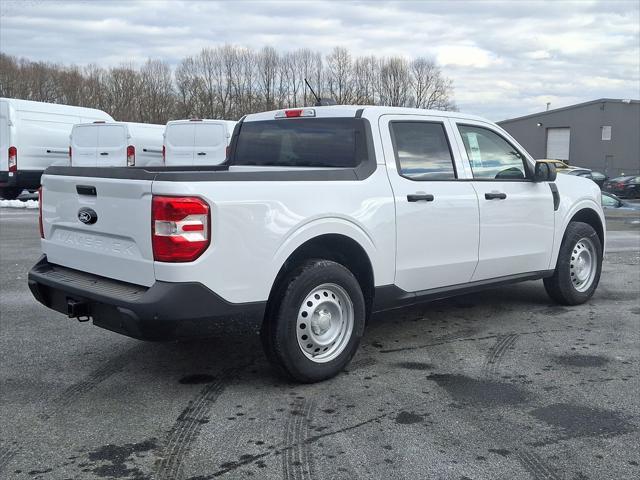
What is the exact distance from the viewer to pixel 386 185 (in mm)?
4859

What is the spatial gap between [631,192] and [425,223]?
1172 inches

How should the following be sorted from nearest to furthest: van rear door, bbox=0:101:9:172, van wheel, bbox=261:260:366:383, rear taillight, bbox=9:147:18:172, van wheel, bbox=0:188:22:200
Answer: van wheel, bbox=261:260:366:383 → van rear door, bbox=0:101:9:172 → rear taillight, bbox=9:147:18:172 → van wheel, bbox=0:188:22:200

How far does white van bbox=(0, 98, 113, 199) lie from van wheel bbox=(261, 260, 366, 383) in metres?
14.7

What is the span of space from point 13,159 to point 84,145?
175 cm

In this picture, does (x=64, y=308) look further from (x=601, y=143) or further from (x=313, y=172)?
(x=601, y=143)

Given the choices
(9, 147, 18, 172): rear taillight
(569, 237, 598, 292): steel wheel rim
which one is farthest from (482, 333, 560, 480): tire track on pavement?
(9, 147, 18, 172): rear taillight

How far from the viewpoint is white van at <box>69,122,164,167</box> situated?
55.8ft

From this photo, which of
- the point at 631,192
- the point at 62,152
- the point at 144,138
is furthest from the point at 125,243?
the point at 631,192

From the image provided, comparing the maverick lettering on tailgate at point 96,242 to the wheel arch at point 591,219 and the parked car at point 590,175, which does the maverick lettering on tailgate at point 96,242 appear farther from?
the parked car at point 590,175

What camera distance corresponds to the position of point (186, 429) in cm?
378

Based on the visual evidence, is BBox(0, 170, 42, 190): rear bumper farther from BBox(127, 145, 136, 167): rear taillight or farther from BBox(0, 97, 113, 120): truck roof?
BBox(127, 145, 136, 167): rear taillight

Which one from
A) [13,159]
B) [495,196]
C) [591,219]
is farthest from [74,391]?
[13,159]

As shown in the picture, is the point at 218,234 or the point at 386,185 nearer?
the point at 218,234

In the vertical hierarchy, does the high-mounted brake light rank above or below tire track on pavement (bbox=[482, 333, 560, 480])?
above
